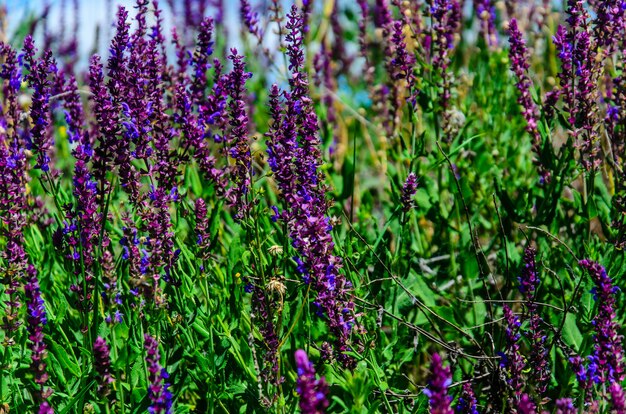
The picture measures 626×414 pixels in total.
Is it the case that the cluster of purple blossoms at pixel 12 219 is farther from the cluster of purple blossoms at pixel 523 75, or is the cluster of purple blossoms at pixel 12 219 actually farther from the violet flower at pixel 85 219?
the cluster of purple blossoms at pixel 523 75

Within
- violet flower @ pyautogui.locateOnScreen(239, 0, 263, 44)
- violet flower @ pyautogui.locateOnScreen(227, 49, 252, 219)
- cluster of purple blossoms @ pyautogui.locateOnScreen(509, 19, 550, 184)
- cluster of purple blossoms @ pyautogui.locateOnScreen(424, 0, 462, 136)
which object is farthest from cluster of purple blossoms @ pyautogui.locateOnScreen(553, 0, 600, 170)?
violet flower @ pyautogui.locateOnScreen(239, 0, 263, 44)

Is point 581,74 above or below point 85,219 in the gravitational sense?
above

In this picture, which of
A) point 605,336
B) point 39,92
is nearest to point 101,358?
point 39,92

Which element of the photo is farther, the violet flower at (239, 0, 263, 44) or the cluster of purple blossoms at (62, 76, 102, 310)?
the violet flower at (239, 0, 263, 44)

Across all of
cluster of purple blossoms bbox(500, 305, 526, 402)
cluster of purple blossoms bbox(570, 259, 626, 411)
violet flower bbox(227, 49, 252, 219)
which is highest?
violet flower bbox(227, 49, 252, 219)

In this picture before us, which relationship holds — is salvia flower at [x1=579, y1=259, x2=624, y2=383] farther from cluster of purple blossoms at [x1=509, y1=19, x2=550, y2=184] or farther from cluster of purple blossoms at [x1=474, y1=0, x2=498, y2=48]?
cluster of purple blossoms at [x1=474, y1=0, x2=498, y2=48]

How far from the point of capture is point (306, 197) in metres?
2.42

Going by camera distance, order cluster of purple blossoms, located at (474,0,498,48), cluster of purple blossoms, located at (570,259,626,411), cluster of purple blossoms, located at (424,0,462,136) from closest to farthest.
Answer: cluster of purple blossoms, located at (570,259,626,411), cluster of purple blossoms, located at (424,0,462,136), cluster of purple blossoms, located at (474,0,498,48)

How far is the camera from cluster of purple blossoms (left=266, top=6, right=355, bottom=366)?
7.46 ft

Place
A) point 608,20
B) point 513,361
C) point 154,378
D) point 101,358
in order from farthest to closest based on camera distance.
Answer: point 608,20, point 513,361, point 101,358, point 154,378

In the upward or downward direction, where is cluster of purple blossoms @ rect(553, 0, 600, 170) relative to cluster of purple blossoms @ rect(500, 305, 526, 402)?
upward

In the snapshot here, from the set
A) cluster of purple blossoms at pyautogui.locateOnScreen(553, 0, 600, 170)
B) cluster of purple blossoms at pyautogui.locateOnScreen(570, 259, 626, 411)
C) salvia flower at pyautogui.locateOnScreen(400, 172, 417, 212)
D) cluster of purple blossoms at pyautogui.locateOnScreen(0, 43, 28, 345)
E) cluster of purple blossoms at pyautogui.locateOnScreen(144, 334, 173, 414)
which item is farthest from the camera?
cluster of purple blossoms at pyautogui.locateOnScreen(553, 0, 600, 170)

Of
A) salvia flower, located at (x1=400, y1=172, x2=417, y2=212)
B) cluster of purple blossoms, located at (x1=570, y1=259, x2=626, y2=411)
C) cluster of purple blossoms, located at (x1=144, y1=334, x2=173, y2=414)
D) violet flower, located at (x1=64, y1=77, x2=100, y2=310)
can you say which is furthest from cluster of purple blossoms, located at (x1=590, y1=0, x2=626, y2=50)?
cluster of purple blossoms, located at (x1=144, y1=334, x2=173, y2=414)

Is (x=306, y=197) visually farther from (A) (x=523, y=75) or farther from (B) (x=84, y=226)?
(A) (x=523, y=75)
